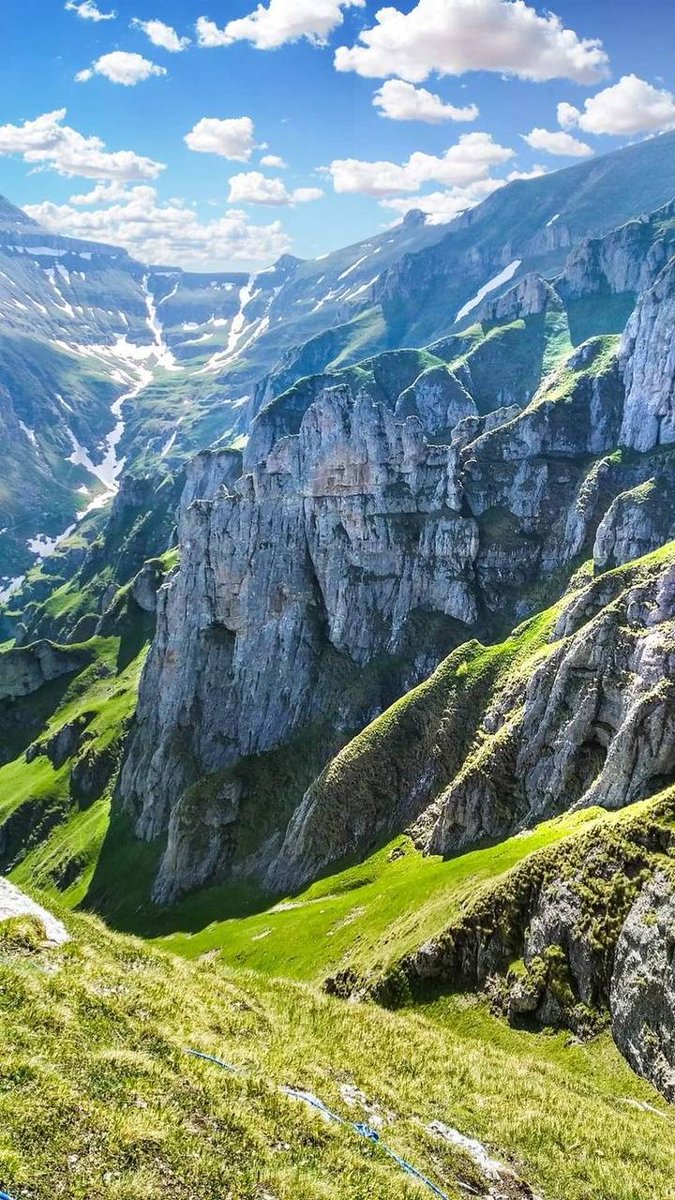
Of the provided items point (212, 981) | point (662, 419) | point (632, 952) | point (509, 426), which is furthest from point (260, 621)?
point (212, 981)

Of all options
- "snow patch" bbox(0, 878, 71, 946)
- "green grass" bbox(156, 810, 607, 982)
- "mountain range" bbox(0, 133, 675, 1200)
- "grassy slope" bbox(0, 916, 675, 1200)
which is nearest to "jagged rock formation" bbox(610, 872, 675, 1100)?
"mountain range" bbox(0, 133, 675, 1200)

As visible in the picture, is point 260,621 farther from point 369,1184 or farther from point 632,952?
point 369,1184

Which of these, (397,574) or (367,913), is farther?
(397,574)

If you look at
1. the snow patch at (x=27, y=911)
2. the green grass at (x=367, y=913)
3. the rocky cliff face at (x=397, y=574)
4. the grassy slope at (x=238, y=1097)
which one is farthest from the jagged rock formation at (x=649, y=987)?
the rocky cliff face at (x=397, y=574)

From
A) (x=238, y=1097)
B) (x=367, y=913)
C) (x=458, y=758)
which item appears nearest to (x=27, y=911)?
(x=238, y=1097)

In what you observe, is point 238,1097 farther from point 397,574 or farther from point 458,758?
point 397,574

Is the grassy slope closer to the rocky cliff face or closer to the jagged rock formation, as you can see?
the jagged rock formation

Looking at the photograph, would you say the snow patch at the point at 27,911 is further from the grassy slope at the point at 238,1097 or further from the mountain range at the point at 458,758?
the mountain range at the point at 458,758

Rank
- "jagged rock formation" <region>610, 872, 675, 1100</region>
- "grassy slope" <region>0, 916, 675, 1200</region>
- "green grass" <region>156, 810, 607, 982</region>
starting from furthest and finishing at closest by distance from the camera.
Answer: "green grass" <region>156, 810, 607, 982</region> → "jagged rock formation" <region>610, 872, 675, 1100</region> → "grassy slope" <region>0, 916, 675, 1200</region>

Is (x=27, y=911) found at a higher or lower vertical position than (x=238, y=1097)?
higher
